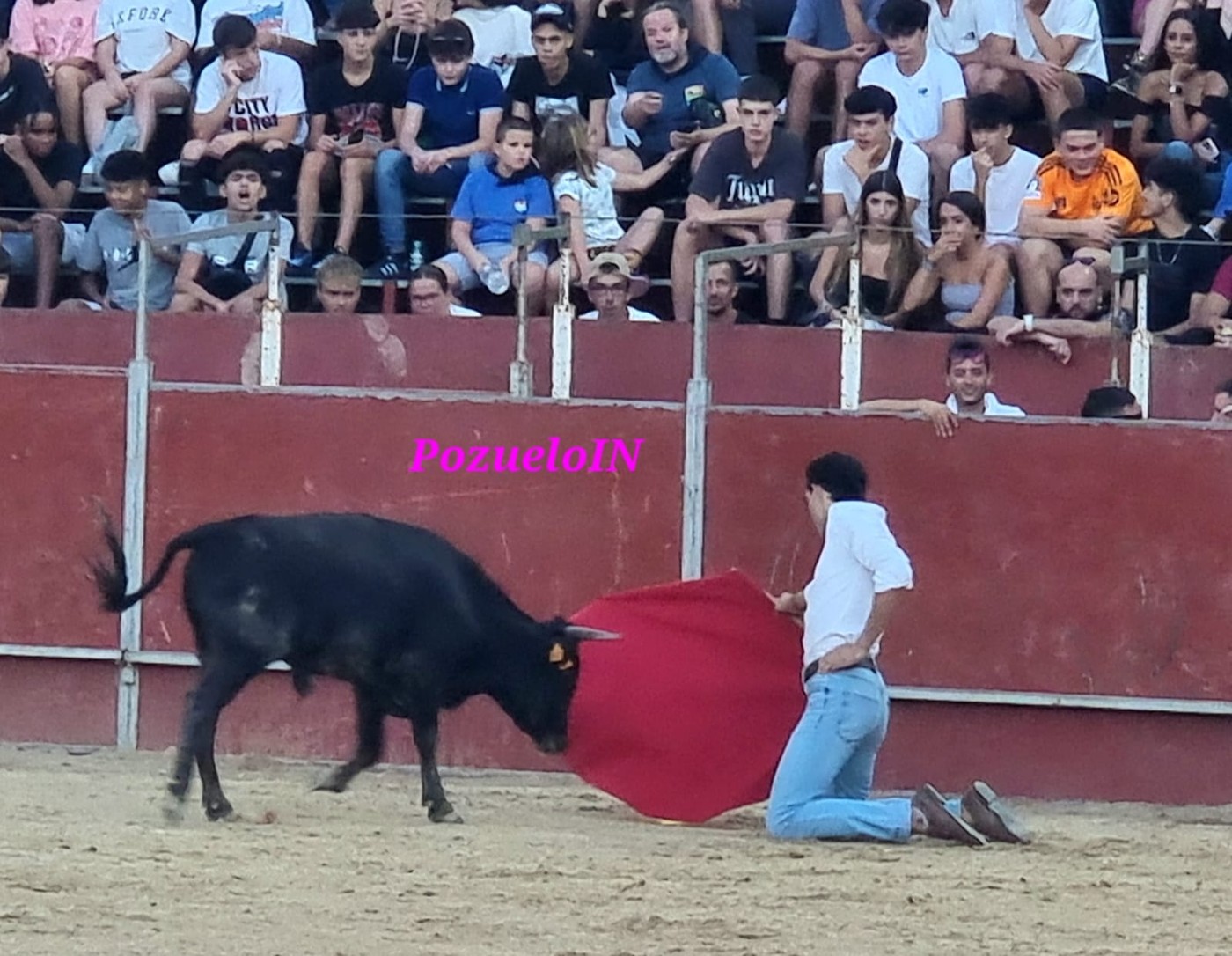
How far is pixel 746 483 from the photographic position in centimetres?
959

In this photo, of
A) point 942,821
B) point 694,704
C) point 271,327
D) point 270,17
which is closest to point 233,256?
point 271,327

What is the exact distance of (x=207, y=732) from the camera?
25.9 ft

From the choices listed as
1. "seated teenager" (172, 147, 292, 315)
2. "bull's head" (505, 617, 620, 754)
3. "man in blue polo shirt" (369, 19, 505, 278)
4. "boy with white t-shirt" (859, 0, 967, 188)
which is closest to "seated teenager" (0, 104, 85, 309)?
"seated teenager" (172, 147, 292, 315)

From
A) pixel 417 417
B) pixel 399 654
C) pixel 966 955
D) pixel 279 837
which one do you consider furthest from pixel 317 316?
pixel 966 955

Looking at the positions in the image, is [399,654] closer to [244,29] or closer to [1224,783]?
[1224,783]

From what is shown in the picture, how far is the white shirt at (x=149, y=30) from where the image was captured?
12.3m

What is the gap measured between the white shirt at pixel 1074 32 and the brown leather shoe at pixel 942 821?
4344 millimetres

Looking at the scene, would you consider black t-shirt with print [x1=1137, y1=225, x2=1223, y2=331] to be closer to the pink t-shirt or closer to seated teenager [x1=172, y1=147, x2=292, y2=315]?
seated teenager [x1=172, y1=147, x2=292, y2=315]

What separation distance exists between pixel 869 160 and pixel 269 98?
9.04 feet

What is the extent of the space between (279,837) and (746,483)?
2652 mm

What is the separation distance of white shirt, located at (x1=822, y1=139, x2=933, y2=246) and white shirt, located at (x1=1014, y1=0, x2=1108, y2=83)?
36.9 inches

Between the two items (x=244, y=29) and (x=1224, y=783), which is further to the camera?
(x=244, y=29)

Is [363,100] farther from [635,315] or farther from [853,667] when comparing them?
[853,667]

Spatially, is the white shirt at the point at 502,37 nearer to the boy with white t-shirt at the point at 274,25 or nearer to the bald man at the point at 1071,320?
the boy with white t-shirt at the point at 274,25
